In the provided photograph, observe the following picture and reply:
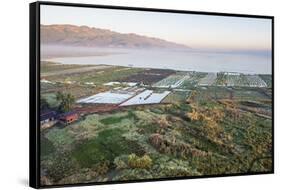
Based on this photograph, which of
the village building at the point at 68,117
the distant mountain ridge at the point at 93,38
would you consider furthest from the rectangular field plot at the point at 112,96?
the distant mountain ridge at the point at 93,38

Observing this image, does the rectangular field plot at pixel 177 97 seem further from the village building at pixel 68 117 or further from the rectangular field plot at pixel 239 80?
the village building at pixel 68 117

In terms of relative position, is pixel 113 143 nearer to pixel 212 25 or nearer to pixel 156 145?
pixel 156 145

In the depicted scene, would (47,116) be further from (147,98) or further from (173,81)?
(173,81)

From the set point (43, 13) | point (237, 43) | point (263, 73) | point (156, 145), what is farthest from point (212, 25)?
point (43, 13)

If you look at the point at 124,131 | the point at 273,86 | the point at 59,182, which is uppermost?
the point at 273,86

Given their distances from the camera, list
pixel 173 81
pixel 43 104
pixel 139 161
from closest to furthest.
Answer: pixel 43 104 → pixel 139 161 → pixel 173 81

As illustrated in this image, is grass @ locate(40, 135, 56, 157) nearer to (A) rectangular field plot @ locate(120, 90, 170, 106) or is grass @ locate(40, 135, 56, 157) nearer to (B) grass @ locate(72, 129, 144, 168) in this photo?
(B) grass @ locate(72, 129, 144, 168)

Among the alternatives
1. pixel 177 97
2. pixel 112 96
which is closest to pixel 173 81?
pixel 177 97
